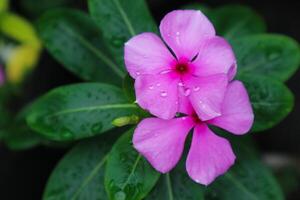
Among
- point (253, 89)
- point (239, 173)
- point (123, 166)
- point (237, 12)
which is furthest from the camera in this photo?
point (237, 12)

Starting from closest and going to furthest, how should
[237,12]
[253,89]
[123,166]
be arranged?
[123,166] → [253,89] → [237,12]

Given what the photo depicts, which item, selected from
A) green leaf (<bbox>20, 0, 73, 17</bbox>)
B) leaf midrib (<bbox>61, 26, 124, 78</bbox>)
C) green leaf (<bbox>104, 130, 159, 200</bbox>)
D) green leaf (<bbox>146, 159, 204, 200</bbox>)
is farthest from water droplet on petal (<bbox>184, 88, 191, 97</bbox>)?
green leaf (<bbox>20, 0, 73, 17</bbox>)

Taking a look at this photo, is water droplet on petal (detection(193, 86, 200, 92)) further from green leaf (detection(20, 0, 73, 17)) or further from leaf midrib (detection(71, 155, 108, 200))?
green leaf (detection(20, 0, 73, 17))

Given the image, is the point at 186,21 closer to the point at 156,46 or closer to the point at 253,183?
the point at 156,46

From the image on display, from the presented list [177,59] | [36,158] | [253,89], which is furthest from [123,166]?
[36,158]

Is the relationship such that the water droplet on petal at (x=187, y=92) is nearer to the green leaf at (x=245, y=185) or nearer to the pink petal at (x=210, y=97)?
the pink petal at (x=210, y=97)
